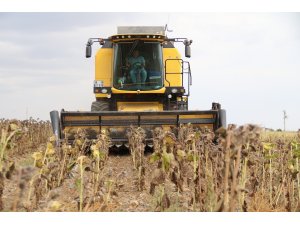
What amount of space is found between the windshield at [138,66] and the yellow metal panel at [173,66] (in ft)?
1.66

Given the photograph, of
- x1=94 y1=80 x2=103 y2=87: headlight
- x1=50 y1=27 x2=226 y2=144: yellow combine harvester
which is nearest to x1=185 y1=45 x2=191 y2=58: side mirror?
x1=50 y1=27 x2=226 y2=144: yellow combine harvester

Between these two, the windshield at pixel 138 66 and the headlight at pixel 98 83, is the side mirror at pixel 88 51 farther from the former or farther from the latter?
the headlight at pixel 98 83

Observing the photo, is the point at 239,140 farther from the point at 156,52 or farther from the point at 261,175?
the point at 156,52

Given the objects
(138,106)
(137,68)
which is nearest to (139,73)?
(137,68)

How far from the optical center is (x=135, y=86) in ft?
43.1

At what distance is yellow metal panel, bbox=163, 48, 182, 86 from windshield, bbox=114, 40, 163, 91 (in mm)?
505

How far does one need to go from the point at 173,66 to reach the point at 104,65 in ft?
6.16

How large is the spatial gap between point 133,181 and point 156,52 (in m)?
5.26

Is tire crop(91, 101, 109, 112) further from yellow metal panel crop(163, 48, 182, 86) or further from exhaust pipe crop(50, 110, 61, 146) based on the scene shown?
exhaust pipe crop(50, 110, 61, 146)

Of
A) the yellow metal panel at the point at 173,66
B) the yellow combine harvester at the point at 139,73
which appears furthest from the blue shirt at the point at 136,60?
the yellow metal panel at the point at 173,66

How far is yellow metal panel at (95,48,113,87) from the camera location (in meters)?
14.0
